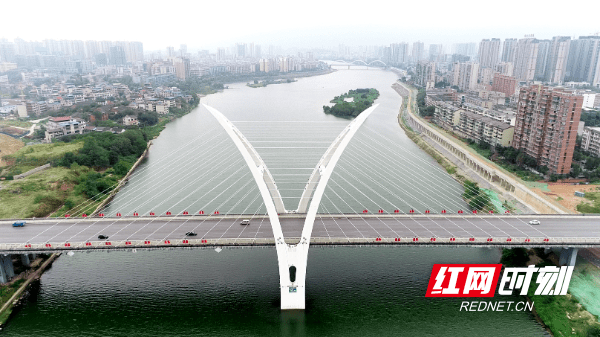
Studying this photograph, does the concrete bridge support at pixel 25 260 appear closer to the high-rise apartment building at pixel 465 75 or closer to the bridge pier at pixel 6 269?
the bridge pier at pixel 6 269

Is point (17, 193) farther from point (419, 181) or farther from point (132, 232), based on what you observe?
point (419, 181)

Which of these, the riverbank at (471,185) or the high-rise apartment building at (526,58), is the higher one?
the high-rise apartment building at (526,58)

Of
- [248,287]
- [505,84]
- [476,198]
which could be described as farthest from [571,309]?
[505,84]

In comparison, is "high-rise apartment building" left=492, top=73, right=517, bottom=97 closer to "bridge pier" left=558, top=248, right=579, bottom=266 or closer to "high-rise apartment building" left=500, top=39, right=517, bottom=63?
"high-rise apartment building" left=500, top=39, right=517, bottom=63

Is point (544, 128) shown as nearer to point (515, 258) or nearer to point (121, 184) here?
point (515, 258)

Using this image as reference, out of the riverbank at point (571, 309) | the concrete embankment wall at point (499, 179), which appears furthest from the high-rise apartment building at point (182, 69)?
the riverbank at point (571, 309)
